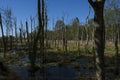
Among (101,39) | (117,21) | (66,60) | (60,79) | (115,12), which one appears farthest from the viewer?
(117,21)

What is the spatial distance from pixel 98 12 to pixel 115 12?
161 feet

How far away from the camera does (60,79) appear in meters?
18.5

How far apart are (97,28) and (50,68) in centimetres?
2042

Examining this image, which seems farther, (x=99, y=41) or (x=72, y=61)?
(x=72, y=61)

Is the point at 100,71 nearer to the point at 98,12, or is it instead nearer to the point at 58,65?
the point at 98,12

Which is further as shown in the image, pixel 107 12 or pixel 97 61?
pixel 107 12

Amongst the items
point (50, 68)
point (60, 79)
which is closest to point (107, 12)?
point (50, 68)

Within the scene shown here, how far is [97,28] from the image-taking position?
4879 millimetres

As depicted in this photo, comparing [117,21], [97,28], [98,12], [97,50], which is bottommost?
[97,50]

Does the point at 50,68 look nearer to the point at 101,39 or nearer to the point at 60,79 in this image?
the point at 60,79

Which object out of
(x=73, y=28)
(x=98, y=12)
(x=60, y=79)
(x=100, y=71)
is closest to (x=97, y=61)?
(x=100, y=71)

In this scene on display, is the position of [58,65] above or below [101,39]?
below

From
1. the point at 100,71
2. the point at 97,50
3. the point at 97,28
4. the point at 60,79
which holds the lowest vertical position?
the point at 60,79

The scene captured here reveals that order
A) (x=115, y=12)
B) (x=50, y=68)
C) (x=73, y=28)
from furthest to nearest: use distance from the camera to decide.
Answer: (x=73, y=28) → (x=115, y=12) → (x=50, y=68)
